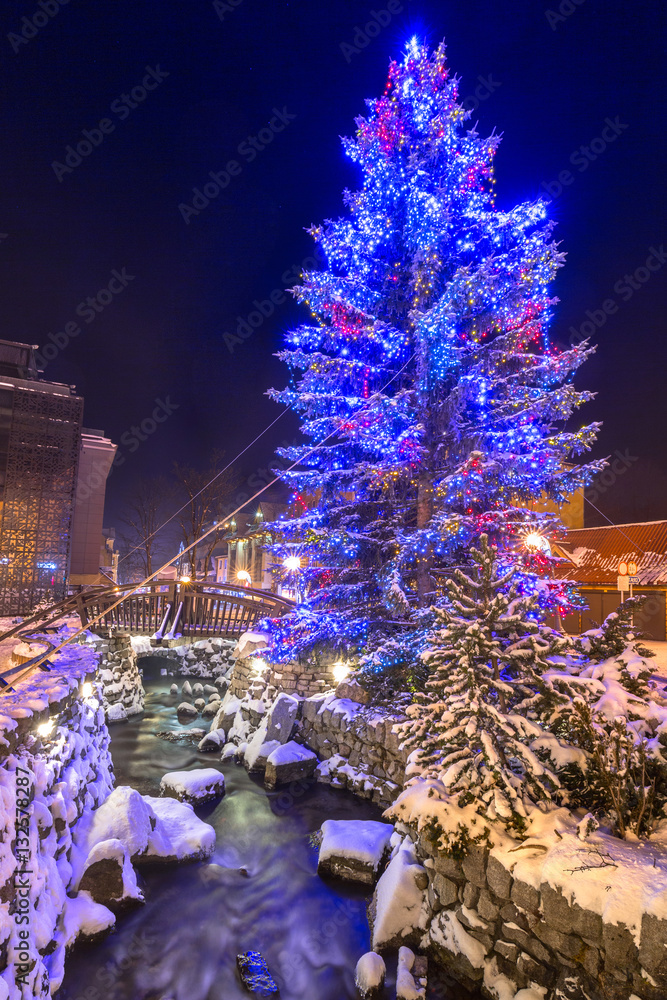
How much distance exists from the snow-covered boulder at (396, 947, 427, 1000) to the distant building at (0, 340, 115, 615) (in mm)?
18054

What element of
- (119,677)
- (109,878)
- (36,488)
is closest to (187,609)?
(119,677)

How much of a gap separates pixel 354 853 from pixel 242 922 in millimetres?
1806

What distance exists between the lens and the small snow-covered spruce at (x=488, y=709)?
486 centimetres

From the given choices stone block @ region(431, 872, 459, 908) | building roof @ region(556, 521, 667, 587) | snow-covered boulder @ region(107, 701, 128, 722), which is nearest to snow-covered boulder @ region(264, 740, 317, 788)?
stone block @ region(431, 872, 459, 908)

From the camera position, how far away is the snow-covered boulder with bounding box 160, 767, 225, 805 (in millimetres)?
9523

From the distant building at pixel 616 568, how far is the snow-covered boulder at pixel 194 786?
12.5m

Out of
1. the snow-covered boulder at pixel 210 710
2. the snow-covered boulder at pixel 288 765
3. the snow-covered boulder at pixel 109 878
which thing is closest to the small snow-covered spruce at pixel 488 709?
the snow-covered boulder at pixel 109 878

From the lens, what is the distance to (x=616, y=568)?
18.2 m

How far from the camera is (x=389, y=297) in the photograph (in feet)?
35.2

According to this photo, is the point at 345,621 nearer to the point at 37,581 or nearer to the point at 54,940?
the point at 54,940

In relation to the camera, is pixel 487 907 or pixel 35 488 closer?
pixel 487 907

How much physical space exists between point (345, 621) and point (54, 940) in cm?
652

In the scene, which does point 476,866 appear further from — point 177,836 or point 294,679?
point 294,679

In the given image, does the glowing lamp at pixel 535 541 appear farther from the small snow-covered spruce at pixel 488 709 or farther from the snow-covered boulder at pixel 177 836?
the snow-covered boulder at pixel 177 836
